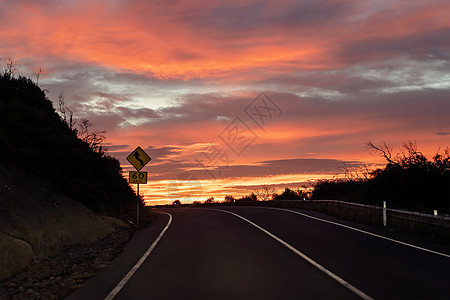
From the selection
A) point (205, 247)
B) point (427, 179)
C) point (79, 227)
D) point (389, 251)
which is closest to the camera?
point (389, 251)

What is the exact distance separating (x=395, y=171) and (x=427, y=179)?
2209 millimetres

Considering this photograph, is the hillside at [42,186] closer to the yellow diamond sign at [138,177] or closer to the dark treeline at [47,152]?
the dark treeline at [47,152]

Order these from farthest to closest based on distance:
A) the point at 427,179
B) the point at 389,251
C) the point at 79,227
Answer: the point at 427,179
the point at 79,227
the point at 389,251

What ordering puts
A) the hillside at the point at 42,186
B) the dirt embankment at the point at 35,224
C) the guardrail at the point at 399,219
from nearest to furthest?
the dirt embankment at the point at 35,224 < the hillside at the point at 42,186 < the guardrail at the point at 399,219

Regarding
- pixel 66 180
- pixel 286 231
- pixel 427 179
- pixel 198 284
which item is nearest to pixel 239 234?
pixel 286 231

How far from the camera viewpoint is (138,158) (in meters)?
23.2

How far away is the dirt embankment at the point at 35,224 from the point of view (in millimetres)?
10312

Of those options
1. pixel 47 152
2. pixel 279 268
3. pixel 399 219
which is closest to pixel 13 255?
pixel 279 268

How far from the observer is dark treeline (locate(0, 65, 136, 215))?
15.8 m

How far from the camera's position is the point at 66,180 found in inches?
677

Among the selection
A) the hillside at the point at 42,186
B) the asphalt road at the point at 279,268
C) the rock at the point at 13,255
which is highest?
the hillside at the point at 42,186

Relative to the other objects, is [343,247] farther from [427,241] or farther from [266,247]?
[427,241]

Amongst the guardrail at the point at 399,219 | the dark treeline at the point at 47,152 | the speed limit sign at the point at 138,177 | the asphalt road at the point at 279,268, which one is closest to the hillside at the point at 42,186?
the dark treeline at the point at 47,152

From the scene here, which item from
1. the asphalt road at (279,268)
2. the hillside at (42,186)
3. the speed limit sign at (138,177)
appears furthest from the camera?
the speed limit sign at (138,177)
